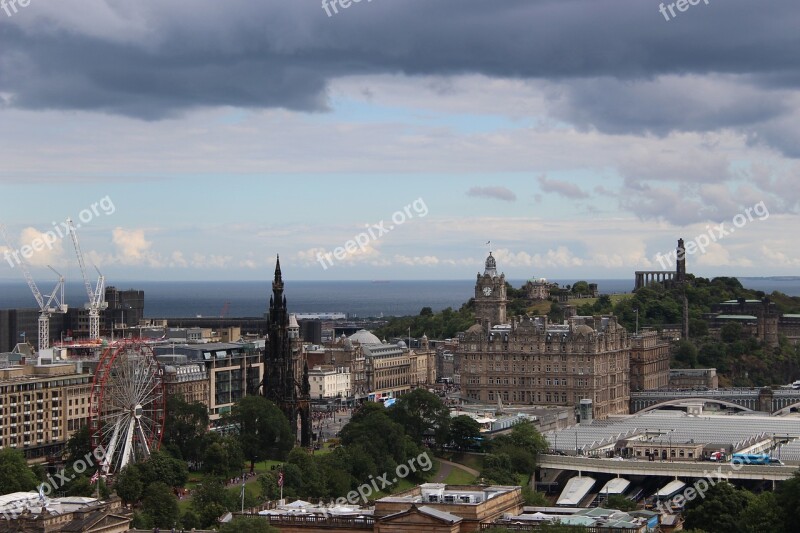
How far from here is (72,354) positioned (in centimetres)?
18175

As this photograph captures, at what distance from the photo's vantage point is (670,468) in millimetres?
142625

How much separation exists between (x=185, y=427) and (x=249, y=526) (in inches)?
2238

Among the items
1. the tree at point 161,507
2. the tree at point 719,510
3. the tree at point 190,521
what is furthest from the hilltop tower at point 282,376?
the tree at point 719,510

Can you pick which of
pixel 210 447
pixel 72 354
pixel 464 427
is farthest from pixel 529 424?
pixel 72 354

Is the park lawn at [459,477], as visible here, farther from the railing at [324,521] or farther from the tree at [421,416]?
the railing at [324,521]

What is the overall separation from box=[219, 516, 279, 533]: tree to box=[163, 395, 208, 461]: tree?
2052 inches

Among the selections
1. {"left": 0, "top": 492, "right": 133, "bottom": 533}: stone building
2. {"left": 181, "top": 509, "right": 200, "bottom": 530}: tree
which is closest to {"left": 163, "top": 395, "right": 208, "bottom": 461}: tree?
{"left": 181, "top": 509, "right": 200, "bottom": 530}: tree

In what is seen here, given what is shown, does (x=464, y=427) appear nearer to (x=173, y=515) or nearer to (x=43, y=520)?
(x=173, y=515)

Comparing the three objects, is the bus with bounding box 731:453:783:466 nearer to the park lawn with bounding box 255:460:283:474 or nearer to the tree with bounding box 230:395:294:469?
the tree with bounding box 230:395:294:469

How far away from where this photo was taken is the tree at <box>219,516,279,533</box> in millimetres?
84062

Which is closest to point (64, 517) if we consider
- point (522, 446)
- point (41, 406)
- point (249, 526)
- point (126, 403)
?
point (249, 526)

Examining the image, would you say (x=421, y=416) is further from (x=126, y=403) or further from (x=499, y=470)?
(x=126, y=403)

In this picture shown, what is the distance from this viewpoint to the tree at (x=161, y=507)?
10494cm

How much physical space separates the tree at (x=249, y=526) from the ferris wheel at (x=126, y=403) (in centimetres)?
4351
